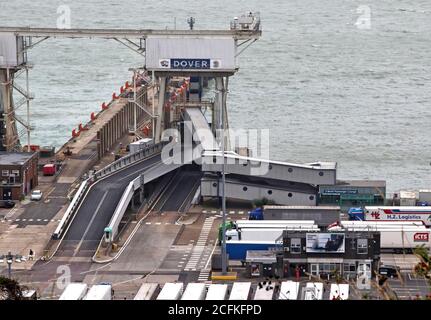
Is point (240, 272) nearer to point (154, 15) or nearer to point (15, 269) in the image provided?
point (15, 269)

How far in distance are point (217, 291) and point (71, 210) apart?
18144mm

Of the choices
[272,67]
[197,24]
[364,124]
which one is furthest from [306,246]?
[197,24]

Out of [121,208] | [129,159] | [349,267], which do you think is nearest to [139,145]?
[129,159]

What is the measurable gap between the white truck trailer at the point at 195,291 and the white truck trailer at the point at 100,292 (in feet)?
9.45

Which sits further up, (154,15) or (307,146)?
(154,15)

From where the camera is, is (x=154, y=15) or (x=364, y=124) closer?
(x=364, y=124)

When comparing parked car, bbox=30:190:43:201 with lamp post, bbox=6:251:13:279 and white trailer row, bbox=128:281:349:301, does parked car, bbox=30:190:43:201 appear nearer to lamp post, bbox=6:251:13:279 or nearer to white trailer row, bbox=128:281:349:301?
lamp post, bbox=6:251:13:279

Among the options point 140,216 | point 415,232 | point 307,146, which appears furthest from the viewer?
point 307,146

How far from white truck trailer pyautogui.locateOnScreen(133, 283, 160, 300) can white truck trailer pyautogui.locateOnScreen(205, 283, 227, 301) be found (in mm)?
2272

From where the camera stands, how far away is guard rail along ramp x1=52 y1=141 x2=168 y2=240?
59.2 meters

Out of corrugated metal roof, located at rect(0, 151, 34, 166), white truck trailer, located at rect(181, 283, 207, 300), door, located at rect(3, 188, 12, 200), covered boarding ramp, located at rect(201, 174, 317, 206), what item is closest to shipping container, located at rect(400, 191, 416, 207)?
covered boarding ramp, located at rect(201, 174, 317, 206)

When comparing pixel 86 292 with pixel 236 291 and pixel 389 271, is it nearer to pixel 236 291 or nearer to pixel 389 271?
pixel 236 291

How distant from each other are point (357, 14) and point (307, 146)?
281 ft

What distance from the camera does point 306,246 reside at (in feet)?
173
